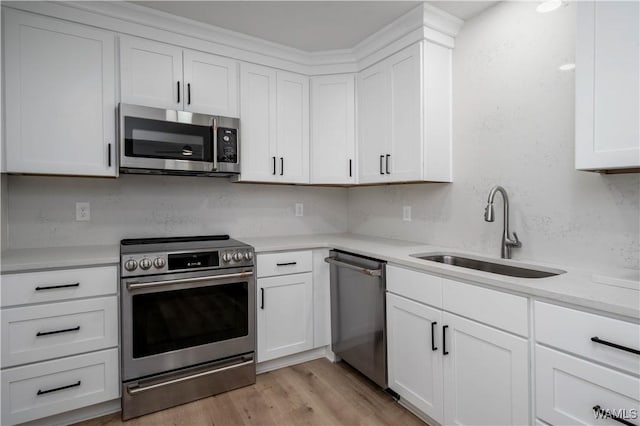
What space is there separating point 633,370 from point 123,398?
229 centimetres

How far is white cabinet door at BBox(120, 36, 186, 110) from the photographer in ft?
6.91

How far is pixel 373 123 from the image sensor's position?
101 inches

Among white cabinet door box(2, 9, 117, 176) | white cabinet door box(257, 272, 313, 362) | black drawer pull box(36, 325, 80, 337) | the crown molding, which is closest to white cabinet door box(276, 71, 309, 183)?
the crown molding

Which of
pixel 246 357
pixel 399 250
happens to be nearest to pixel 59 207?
pixel 246 357

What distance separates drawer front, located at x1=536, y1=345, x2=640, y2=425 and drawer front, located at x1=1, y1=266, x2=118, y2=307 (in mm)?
2087

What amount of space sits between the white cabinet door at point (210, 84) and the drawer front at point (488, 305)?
1.88 m

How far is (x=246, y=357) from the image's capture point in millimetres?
2230

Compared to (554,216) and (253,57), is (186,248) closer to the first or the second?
(253,57)

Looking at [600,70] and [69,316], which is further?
[69,316]

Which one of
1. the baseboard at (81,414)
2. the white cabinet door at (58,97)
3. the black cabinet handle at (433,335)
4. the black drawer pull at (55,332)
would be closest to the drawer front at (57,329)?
the black drawer pull at (55,332)

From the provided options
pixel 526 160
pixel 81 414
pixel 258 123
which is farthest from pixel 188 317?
pixel 526 160

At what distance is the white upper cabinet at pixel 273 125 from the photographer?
2516 millimetres

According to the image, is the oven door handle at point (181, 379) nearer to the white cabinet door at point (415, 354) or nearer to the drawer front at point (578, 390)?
the white cabinet door at point (415, 354)

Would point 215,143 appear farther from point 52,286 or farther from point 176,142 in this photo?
point 52,286
